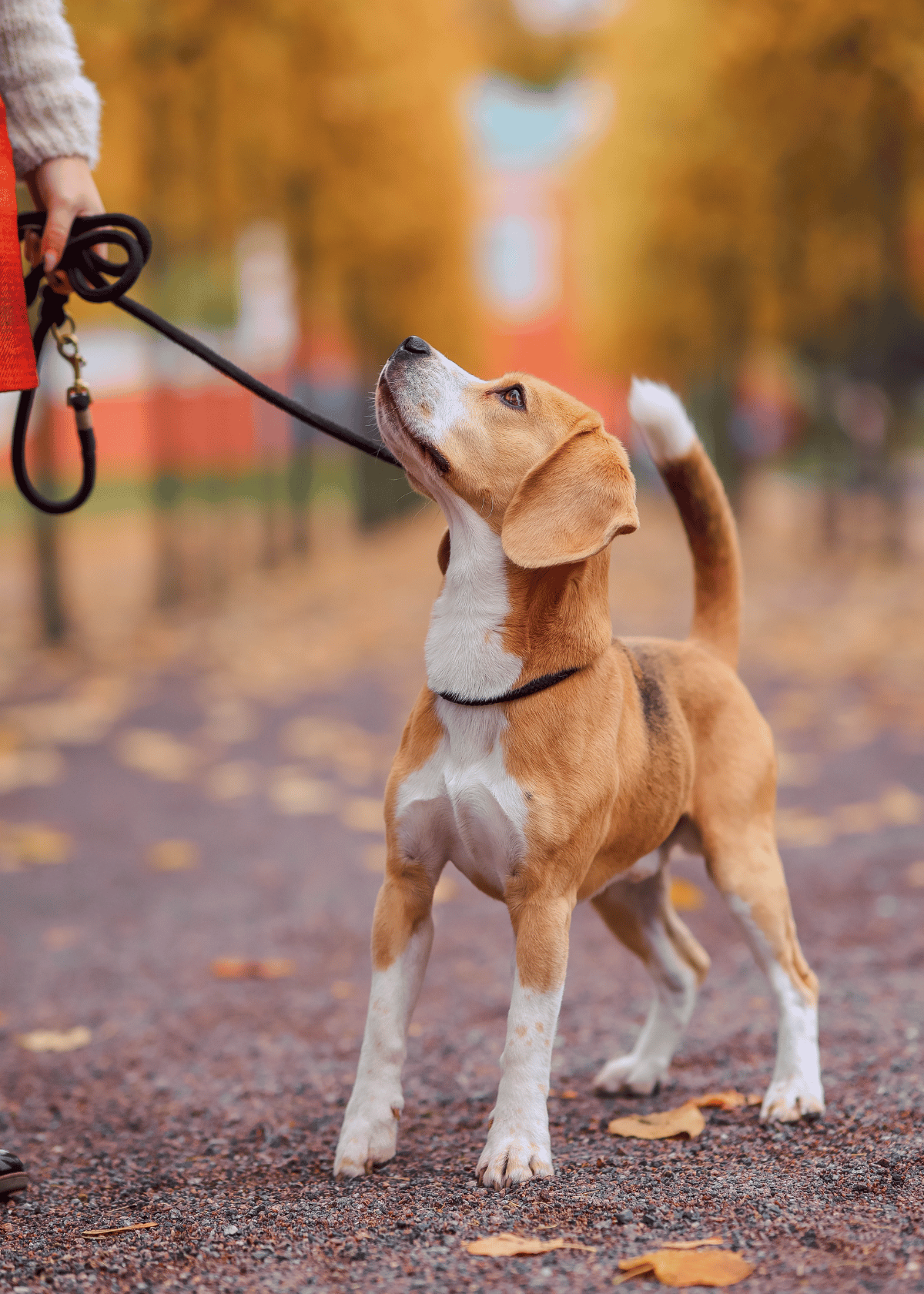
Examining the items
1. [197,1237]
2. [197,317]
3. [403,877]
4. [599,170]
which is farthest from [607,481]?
[599,170]

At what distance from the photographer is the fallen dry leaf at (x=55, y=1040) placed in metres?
4.11

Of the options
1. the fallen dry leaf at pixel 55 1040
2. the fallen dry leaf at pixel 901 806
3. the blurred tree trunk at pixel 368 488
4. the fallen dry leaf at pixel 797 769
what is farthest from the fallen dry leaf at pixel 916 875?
the blurred tree trunk at pixel 368 488

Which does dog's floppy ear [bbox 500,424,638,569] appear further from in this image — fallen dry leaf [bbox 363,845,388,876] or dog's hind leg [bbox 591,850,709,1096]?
fallen dry leaf [bbox 363,845,388,876]

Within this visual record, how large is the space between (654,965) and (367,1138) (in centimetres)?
104

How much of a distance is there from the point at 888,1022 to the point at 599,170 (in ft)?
84.6

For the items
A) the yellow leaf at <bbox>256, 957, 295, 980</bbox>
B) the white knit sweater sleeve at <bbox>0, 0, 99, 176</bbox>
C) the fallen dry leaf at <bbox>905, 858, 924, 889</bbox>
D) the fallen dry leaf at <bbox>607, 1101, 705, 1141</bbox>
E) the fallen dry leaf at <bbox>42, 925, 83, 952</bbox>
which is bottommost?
the fallen dry leaf at <bbox>42, 925, 83, 952</bbox>

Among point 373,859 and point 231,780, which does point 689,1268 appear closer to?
point 373,859

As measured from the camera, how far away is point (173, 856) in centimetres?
654

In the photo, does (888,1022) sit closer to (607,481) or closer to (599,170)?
(607,481)

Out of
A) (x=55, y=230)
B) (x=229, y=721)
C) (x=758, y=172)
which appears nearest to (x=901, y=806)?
(x=229, y=721)

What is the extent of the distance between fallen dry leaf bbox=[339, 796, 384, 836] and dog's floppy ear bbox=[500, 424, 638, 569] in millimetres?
4399

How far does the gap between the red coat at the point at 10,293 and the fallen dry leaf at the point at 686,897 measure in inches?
138

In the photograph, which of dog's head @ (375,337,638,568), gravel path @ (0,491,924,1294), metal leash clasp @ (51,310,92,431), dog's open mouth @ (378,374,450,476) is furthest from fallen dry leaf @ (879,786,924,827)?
metal leash clasp @ (51,310,92,431)

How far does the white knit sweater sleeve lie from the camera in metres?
2.89
